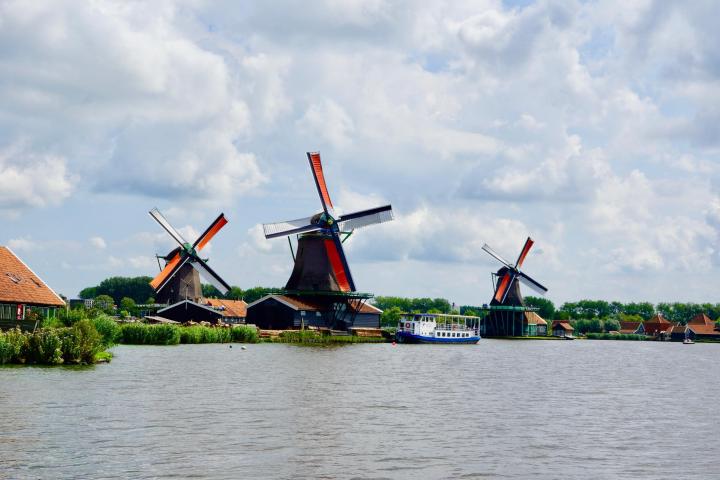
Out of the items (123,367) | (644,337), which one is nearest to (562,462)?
(123,367)

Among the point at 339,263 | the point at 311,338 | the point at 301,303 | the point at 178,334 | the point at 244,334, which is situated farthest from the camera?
the point at 339,263

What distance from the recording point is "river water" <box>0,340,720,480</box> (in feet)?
61.0

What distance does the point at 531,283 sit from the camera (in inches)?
4938

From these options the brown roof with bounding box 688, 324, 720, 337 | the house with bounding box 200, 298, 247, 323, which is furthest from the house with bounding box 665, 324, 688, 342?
the house with bounding box 200, 298, 247, 323

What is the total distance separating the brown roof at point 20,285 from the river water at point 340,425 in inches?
353

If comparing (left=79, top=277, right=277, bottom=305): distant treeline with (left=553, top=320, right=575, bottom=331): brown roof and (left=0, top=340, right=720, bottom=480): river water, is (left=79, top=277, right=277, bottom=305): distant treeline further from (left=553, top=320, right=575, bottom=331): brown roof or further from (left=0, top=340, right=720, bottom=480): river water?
(left=0, top=340, right=720, bottom=480): river water

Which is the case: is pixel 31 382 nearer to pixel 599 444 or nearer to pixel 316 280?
pixel 599 444

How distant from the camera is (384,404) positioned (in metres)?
30.1

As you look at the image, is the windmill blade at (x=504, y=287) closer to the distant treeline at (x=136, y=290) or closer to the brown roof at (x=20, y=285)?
the distant treeline at (x=136, y=290)

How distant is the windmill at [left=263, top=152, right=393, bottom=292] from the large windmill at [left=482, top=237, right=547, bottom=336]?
41.7 metres

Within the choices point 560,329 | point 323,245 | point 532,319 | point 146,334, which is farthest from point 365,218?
point 560,329

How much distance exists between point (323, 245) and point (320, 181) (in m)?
7.09

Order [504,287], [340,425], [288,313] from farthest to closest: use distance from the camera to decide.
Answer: [504,287], [288,313], [340,425]

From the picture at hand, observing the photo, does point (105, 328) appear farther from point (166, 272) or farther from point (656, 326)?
point (656, 326)
